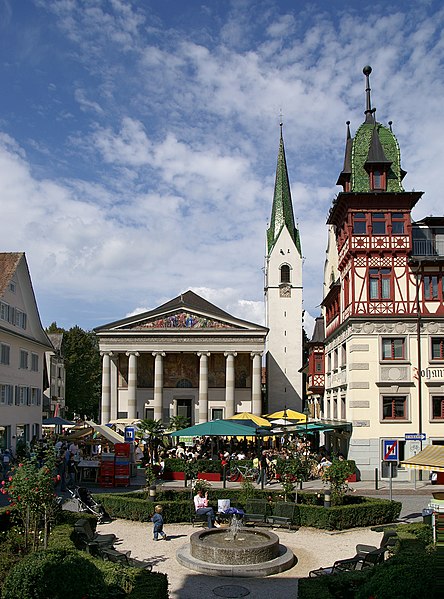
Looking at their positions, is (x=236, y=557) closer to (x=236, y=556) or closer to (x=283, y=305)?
(x=236, y=556)

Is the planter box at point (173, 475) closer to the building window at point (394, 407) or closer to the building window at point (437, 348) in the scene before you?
the building window at point (394, 407)

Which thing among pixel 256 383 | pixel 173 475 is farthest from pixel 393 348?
pixel 256 383

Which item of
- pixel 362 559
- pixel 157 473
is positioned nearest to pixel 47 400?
pixel 157 473

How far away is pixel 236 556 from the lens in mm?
15180

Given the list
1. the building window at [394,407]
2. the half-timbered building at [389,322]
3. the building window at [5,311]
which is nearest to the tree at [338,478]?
the half-timbered building at [389,322]

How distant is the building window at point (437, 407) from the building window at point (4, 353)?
2428 centimetres

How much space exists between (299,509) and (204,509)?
314cm

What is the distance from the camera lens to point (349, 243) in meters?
34.0

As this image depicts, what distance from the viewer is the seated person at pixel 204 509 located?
19073 mm

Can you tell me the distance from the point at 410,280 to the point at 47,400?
52470 millimetres

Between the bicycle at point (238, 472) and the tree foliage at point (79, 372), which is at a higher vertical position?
the tree foliage at point (79, 372)

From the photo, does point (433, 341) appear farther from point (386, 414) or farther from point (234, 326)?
point (234, 326)

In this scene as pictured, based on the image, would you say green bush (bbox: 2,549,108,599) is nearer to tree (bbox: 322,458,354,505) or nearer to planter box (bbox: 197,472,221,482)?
tree (bbox: 322,458,354,505)

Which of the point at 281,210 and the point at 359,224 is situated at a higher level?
the point at 281,210
